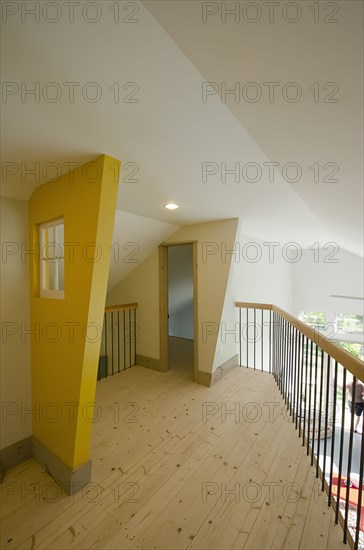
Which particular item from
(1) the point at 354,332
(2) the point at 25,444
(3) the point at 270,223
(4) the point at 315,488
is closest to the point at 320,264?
(1) the point at 354,332

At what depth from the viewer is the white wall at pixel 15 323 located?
2.03 m

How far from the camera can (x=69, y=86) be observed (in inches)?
39.5

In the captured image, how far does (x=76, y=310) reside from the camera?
174 cm

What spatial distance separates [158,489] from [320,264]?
23.3ft

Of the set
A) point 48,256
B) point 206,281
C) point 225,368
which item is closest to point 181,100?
point 48,256

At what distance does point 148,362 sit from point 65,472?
2.22 m

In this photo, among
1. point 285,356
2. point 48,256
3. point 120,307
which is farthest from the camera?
point 120,307

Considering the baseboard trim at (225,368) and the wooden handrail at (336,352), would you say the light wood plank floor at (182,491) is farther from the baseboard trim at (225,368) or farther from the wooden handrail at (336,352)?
the wooden handrail at (336,352)

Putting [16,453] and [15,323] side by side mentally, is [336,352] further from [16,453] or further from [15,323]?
[16,453]

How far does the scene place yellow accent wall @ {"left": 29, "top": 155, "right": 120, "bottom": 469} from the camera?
5.41 ft

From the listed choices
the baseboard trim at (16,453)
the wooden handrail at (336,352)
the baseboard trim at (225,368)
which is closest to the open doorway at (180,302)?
the baseboard trim at (225,368)

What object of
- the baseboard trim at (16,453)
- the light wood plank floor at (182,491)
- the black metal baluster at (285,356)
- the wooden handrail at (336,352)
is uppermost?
the wooden handrail at (336,352)

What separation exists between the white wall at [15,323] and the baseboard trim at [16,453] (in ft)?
0.12

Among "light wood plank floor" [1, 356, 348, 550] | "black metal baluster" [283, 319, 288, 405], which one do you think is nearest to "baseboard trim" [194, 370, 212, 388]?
"light wood plank floor" [1, 356, 348, 550]
